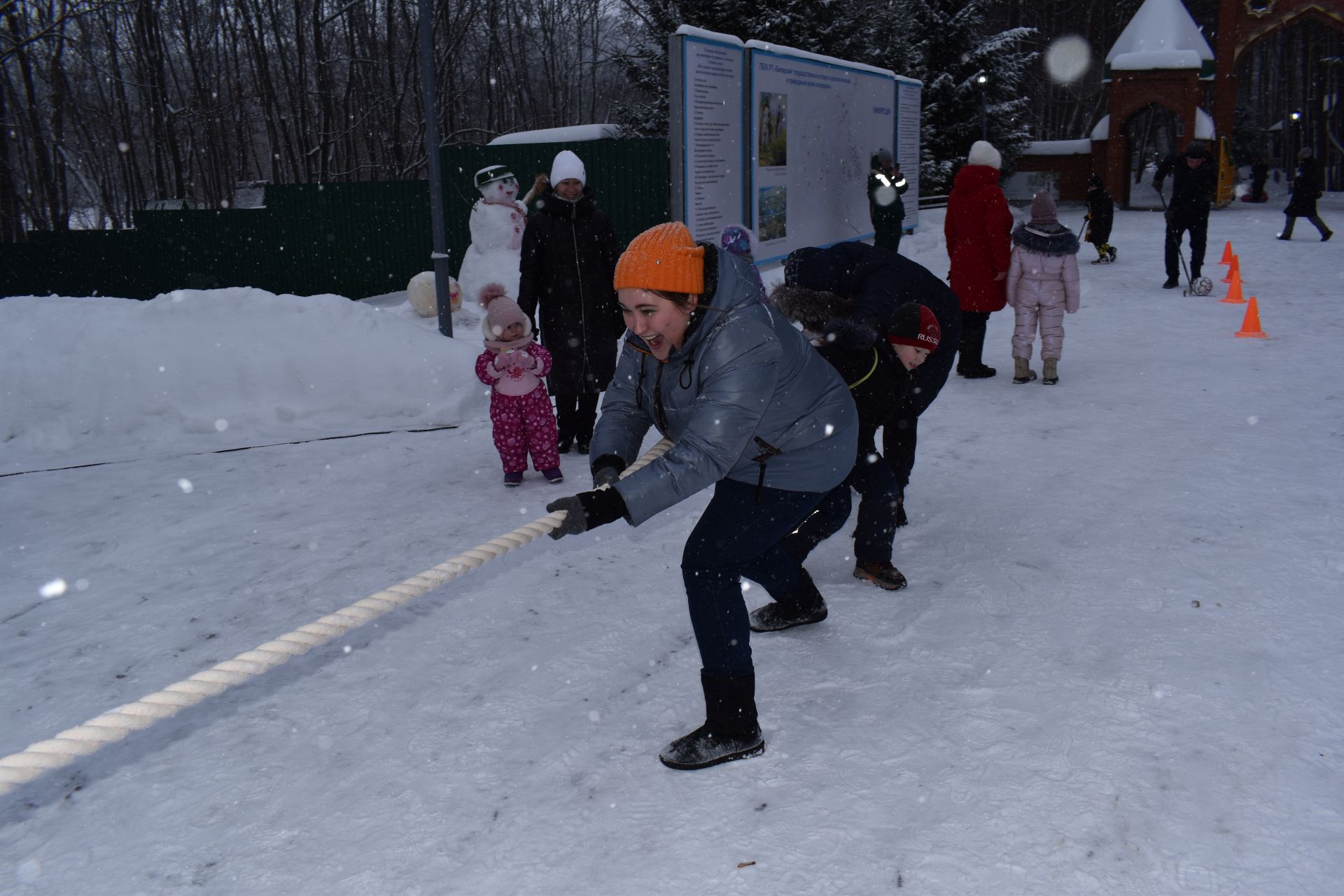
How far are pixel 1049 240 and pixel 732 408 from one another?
19.3 feet

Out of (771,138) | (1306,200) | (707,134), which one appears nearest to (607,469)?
(707,134)

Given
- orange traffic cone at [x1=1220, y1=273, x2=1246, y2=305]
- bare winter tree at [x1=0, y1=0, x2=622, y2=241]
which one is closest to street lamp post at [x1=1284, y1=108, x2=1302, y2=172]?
bare winter tree at [x1=0, y1=0, x2=622, y2=241]

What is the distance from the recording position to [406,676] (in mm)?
3553

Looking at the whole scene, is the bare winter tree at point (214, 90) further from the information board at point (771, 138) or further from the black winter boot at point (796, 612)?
the black winter boot at point (796, 612)

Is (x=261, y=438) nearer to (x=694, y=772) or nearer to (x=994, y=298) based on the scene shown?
(x=694, y=772)

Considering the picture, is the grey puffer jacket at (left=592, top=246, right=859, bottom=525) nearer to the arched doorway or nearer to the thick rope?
the thick rope

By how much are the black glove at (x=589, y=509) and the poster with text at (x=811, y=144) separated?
10.1 m

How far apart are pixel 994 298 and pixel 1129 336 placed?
2851 millimetres

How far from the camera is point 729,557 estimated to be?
2891 millimetres

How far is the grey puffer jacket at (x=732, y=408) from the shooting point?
2627mm

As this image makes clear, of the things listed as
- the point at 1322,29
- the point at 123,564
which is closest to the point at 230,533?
the point at 123,564

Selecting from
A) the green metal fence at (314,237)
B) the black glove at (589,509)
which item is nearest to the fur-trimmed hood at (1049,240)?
the black glove at (589,509)

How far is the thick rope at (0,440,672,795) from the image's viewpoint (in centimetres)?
218

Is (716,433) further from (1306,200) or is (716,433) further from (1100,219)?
(1306,200)
